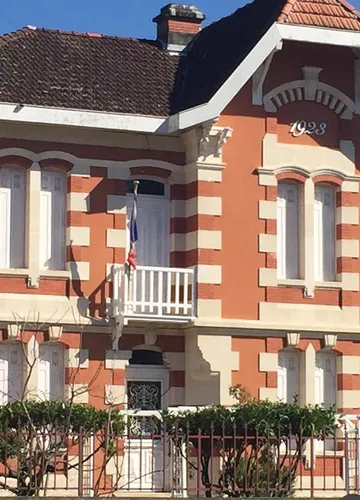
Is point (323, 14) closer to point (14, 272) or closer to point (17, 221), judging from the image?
point (17, 221)

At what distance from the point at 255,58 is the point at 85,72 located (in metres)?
3.16

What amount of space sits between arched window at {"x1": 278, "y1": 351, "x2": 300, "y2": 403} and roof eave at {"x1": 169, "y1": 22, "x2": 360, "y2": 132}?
4489mm

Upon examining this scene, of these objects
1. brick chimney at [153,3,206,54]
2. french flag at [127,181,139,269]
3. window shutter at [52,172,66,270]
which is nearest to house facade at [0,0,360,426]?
window shutter at [52,172,66,270]

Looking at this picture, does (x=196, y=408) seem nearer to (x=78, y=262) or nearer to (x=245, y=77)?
(x=78, y=262)

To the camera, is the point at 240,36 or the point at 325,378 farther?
the point at 240,36

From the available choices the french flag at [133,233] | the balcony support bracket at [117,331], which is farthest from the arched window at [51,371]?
the french flag at [133,233]

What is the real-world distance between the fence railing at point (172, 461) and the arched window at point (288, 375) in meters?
1.68

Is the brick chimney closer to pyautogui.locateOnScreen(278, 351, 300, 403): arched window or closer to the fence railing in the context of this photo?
pyautogui.locateOnScreen(278, 351, 300, 403): arched window

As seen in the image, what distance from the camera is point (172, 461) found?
23.8m

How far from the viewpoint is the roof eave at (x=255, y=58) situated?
2811 cm

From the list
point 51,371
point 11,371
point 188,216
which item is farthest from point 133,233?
point 11,371

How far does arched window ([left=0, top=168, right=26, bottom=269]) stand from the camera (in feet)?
92.4

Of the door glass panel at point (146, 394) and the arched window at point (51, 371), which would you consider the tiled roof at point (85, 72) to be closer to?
the arched window at point (51, 371)

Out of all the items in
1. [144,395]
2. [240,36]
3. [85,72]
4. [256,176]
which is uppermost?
[240,36]
